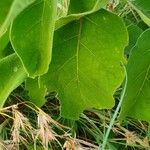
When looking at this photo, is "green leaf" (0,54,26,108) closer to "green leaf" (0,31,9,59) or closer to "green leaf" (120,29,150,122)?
"green leaf" (0,31,9,59)

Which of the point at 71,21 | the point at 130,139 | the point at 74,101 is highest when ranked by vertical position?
the point at 71,21

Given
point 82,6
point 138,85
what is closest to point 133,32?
point 138,85

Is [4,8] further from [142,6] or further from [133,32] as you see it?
[133,32]

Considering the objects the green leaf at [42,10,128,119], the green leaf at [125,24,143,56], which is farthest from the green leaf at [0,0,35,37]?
the green leaf at [125,24,143,56]

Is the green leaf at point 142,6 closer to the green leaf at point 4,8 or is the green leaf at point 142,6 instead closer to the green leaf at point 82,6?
the green leaf at point 82,6

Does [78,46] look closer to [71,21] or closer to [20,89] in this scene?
[71,21]

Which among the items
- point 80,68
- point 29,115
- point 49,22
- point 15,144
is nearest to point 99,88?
point 80,68

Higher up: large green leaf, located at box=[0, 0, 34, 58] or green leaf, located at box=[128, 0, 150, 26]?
large green leaf, located at box=[0, 0, 34, 58]
